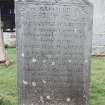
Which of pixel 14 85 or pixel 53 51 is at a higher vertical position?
pixel 53 51

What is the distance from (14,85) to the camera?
303 inches

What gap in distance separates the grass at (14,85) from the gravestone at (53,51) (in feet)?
3.80

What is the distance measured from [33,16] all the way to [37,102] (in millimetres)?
1222


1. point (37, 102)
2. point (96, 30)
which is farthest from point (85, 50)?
point (96, 30)

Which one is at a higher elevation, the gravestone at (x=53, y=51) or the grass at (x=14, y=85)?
the gravestone at (x=53, y=51)

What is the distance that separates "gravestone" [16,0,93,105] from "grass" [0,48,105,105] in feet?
3.80

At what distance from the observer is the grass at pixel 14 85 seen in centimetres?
661

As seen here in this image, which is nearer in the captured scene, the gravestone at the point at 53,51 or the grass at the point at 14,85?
the gravestone at the point at 53,51

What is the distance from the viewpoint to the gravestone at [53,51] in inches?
197

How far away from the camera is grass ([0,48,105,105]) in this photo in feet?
21.7

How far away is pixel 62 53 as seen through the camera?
16.8ft

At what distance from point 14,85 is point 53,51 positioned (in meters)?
2.80

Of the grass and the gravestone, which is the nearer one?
the gravestone

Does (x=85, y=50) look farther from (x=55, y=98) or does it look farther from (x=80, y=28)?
(x=55, y=98)
